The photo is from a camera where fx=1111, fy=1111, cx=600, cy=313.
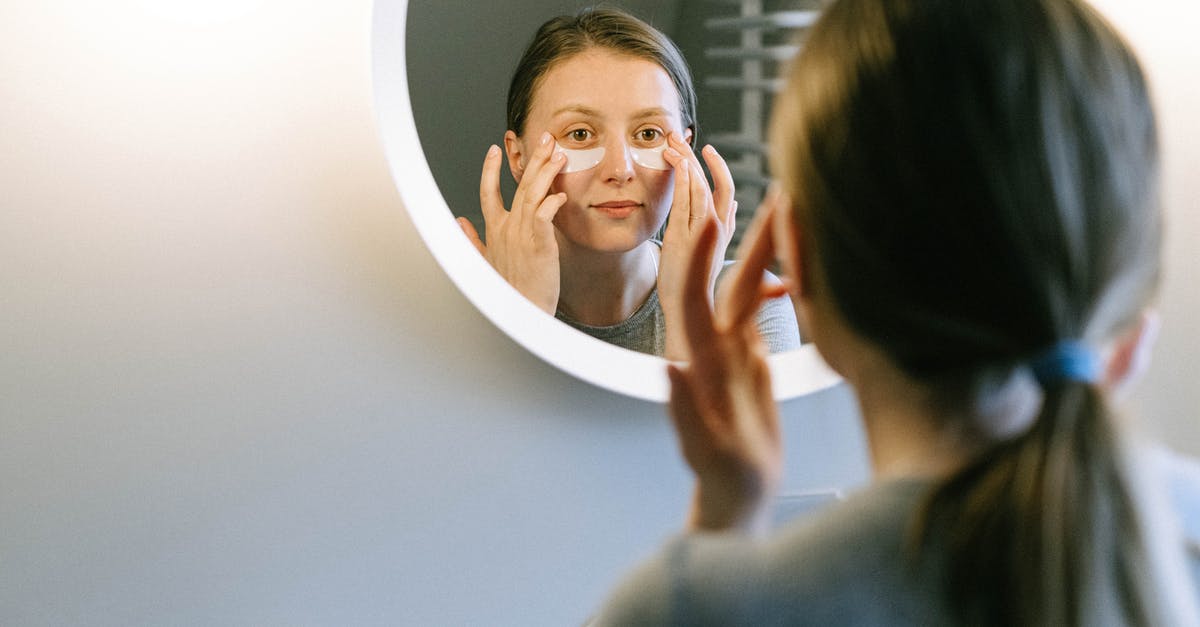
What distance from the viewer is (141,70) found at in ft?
2.64

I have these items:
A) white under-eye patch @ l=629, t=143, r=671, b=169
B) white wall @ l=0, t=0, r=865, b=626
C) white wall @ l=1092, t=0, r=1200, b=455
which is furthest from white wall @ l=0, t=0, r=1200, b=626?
white wall @ l=1092, t=0, r=1200, b=455

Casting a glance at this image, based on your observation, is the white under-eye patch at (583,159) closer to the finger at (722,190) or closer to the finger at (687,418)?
the finger at (722,190)

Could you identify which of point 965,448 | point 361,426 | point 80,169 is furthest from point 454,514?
point 965,448

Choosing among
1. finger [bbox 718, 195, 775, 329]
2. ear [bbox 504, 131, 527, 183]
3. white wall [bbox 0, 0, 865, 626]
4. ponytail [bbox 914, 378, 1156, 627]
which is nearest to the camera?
ponytail [bbox 914, 378, 1156, 627]

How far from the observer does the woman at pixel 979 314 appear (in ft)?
1.26

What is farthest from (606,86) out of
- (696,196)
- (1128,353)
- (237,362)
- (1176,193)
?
(1128,353)

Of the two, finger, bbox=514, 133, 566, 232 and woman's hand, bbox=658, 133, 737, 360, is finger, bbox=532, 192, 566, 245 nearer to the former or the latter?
finger, bbox=514, 133, 566, 232

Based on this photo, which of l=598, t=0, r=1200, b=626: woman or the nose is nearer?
l=598, t=0, r=1200, b=626: woman

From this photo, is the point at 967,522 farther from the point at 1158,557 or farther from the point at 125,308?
the point at 125,308

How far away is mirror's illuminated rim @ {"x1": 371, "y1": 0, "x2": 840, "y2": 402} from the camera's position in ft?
2.67

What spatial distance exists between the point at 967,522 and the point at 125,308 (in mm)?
651

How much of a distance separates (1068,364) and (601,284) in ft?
2.27

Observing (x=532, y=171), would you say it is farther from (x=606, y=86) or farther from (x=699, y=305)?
(x=699, y=305)

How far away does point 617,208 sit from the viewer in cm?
101
